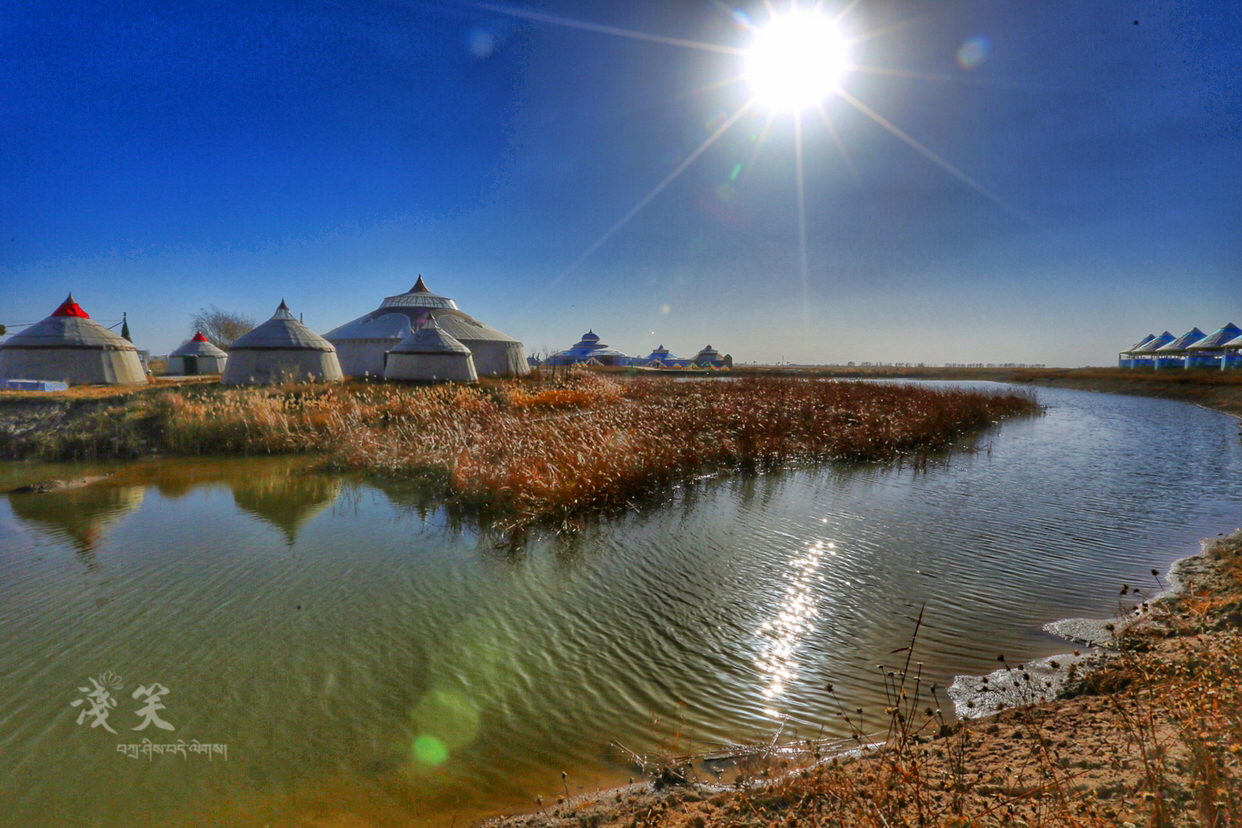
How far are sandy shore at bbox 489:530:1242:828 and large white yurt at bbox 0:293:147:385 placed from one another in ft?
101

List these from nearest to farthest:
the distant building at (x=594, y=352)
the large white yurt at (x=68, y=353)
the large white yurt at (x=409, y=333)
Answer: the large white yurt at (x=68, y=353) → the large white yurt at (x=409, y=333) → the distant building at (x=594, y=352)

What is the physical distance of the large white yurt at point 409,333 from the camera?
104 ft

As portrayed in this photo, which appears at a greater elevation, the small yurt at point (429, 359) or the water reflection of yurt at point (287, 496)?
the small yurt at point (429, 359)

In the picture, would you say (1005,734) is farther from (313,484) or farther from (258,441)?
(258,441)

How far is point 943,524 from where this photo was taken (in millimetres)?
8391

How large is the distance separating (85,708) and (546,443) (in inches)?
299

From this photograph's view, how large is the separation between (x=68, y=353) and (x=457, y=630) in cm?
2902

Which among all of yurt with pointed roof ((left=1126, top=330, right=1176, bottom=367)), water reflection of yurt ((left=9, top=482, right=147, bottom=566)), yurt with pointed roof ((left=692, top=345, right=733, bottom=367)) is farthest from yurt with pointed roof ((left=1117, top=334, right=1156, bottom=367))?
water reflection of yurt ((left=9, top=482, right=147, bottom=566))

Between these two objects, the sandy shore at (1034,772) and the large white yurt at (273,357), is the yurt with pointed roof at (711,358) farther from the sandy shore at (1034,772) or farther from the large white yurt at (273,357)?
the sandy shore at (1034,772)

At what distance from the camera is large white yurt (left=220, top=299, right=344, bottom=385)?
2373 cm

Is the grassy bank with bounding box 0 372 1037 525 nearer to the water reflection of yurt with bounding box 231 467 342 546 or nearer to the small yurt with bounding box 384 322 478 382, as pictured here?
the water reflection of yurt with bounding box 231 467 342 546

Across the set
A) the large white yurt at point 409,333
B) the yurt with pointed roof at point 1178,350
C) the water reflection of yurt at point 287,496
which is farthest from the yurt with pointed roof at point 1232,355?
the water reflection of yurt at point 287,496

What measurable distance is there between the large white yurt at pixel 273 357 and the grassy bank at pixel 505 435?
4835mm

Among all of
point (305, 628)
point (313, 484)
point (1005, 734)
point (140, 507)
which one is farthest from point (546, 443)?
point (1005, 734)
